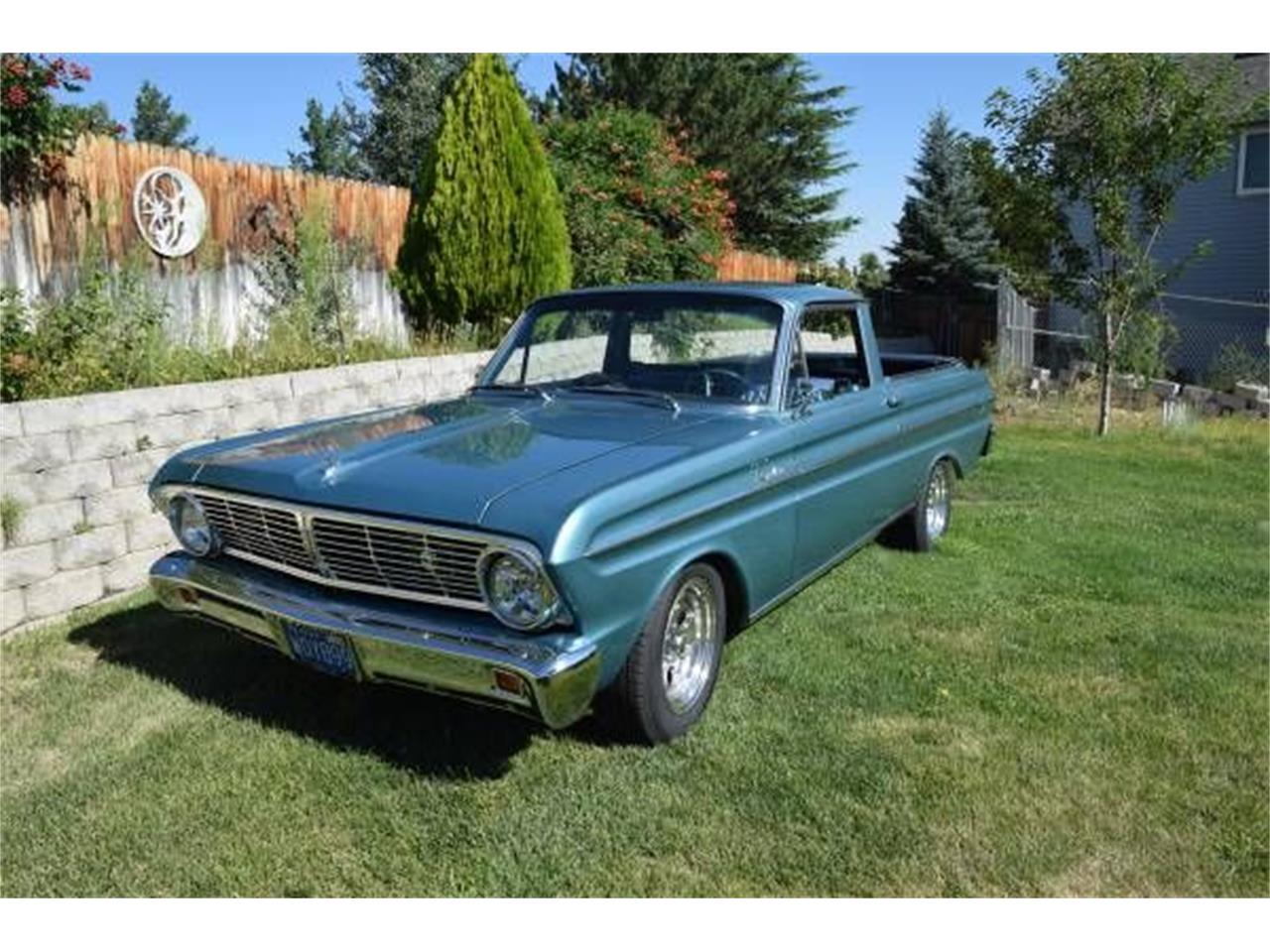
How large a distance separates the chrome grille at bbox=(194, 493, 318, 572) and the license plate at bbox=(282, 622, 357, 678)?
23 cm

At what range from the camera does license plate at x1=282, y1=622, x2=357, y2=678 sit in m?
3.32

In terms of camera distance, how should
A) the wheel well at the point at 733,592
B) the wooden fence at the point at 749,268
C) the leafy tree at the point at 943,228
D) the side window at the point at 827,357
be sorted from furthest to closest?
the leafy tree at the point at 943,228
the wooden fence at the point at 749,268
the side window at the point at 827,357
the wheel well at the point at 733,592

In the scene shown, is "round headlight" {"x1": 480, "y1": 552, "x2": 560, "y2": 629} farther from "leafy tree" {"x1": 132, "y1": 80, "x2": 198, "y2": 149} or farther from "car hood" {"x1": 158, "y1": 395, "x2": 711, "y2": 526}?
"leafy tree" {"x1": 132, "y1": 80, "x2": 198, "y2": 149}

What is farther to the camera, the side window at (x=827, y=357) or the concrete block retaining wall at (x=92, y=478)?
the concrete block retaining wall at (x=92, y=478)

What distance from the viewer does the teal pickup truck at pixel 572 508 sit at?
307 cm

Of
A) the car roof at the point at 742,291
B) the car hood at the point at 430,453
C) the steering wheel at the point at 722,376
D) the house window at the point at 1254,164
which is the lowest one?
the car hood at the point at 430,453

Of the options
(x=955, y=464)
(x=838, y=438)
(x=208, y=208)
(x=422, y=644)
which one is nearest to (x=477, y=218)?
(x=208, y=208)

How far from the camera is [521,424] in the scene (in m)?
4.14

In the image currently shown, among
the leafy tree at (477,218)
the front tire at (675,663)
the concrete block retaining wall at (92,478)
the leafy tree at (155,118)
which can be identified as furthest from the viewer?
the leafy tree at (155,118)

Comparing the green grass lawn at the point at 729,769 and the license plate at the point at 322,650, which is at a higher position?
the license plate at the point at 322,650

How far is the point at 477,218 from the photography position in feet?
32.1

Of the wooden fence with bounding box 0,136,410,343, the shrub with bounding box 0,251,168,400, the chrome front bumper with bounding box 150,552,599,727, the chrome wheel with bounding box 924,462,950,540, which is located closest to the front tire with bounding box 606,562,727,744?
the chrome front bumper with bounding box 150,552,599,727

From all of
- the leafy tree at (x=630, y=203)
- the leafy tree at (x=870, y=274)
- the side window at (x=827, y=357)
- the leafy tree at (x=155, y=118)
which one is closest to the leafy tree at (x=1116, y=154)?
the leafy tree at (x=630, y=203)

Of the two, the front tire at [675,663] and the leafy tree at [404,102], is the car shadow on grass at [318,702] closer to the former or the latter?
the front tire at [675,663]
